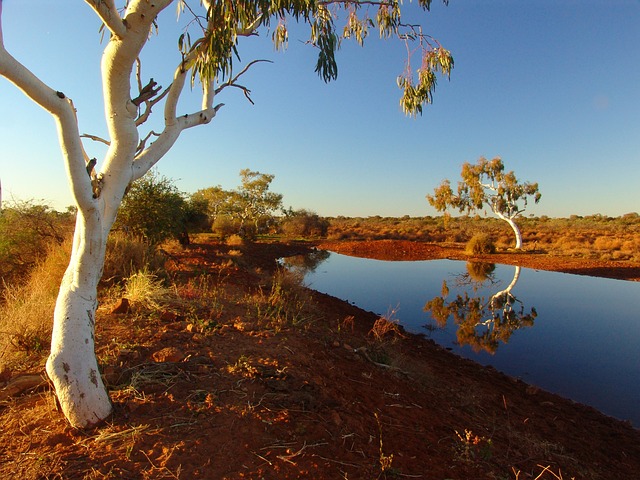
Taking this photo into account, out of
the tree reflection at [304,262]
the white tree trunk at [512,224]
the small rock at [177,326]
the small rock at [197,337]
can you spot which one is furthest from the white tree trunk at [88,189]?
the white tree trunk at [512,224]

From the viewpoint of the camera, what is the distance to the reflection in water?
26.7 feet

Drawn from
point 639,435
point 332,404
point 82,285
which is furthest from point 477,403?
point 82,285

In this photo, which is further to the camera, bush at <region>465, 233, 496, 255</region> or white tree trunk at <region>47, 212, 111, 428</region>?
bush at <region>465, 233, 496, 255</region>

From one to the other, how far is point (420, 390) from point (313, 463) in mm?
2604

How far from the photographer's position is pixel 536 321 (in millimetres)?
9352

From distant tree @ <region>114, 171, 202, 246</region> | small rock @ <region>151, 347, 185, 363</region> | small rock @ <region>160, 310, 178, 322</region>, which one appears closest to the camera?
small rock @ <region>151, 347, 185, 363</region>

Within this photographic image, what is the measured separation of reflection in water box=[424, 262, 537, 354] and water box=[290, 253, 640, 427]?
0.03 metres

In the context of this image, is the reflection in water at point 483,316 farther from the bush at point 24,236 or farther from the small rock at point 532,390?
the bush at point 24,236

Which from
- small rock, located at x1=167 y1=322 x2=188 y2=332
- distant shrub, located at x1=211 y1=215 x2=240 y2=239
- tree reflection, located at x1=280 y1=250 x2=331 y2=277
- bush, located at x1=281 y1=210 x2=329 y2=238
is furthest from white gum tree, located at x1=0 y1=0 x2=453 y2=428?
bush, located at x1=281 y1=210 x2=329 y2=238

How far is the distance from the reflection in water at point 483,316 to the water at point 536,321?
3 centimetres

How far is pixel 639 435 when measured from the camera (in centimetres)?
449

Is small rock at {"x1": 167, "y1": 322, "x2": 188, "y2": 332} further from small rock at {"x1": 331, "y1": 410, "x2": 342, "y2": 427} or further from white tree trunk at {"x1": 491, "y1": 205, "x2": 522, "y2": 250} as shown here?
white tree trunk at {"x1": 491, "y1": 205, "x2": 522, "y2": 250}

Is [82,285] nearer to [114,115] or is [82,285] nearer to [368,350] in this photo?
[114,115]

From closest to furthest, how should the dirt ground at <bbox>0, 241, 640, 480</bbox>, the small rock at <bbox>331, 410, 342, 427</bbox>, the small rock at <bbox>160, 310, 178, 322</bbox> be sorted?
1. the dirt ground at <bbox>0, 241, 640, 480</bbox>
2. the small rock at <bbox>331, 410, 342, 427</bbox>
3. the small rock at <bbox>160, 310, 178, 322</bbox>
